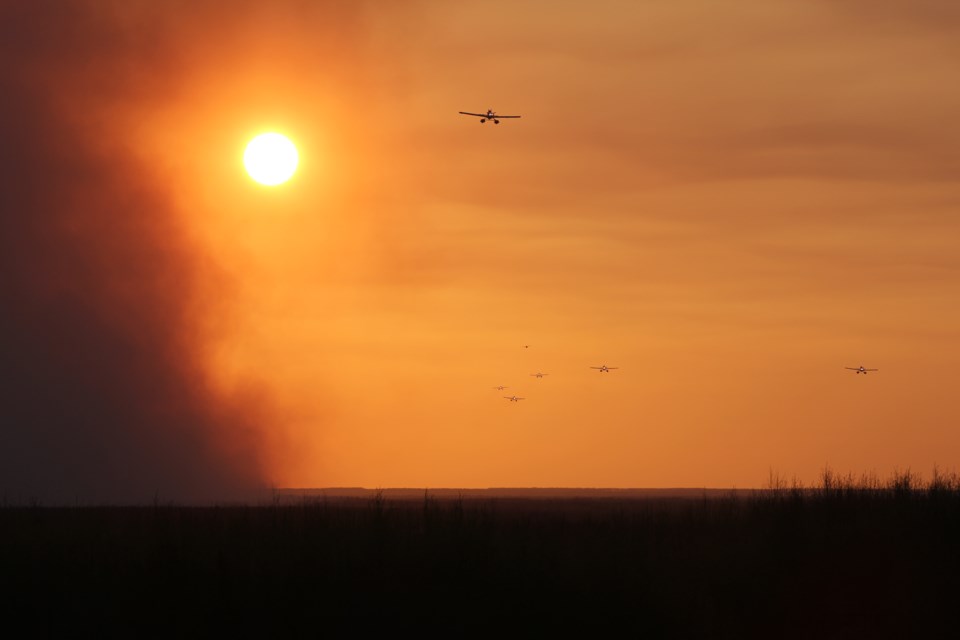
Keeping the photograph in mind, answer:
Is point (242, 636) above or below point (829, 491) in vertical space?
below

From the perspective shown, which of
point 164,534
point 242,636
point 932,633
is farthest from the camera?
point 164,534

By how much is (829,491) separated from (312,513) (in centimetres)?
1895

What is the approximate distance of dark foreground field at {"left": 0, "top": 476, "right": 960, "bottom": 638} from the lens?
31.9 meters

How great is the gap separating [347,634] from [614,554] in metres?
9.86

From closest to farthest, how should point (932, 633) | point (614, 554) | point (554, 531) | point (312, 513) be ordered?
point (932, 633) < point (614, 554) < point (554, 531) < point (312, 513)

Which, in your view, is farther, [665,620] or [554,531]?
[554,531]

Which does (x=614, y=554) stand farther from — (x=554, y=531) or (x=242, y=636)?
(x=242, y=636)

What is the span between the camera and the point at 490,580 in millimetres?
34062

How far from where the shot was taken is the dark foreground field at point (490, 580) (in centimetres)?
3194

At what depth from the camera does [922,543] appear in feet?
127

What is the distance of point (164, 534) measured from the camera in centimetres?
4069

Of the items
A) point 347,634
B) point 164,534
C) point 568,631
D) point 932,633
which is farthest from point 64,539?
point 932,633

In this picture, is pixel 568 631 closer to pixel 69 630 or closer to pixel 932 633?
pixel 932 633

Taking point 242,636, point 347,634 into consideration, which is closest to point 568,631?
point 347,634
